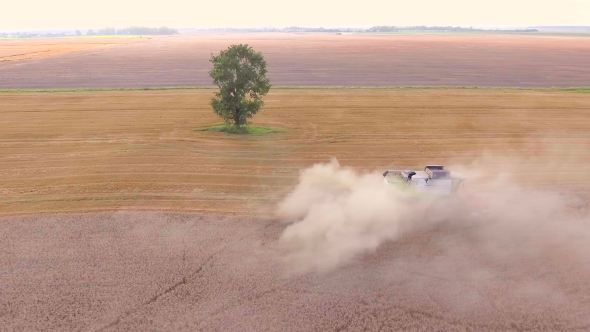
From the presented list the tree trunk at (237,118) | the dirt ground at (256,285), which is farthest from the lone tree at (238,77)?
the dirt ground at (256,285)

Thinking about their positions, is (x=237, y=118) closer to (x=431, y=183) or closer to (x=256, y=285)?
(x=431, y=183)

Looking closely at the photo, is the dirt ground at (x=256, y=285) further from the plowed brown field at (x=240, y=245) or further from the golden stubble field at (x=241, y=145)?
the golden stubble field at (x=241, y=145)

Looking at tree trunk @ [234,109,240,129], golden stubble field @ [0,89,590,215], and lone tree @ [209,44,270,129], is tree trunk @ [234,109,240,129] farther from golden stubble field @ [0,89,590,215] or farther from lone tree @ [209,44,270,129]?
golden stubble field @ [0,89,590,215]

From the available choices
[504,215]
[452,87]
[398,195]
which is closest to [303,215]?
[398,195]

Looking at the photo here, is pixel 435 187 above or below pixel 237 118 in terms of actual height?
below

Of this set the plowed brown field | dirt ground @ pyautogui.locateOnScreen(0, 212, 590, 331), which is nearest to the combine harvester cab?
the plowed brown field

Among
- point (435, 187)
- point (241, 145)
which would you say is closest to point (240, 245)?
point (435, 187)
